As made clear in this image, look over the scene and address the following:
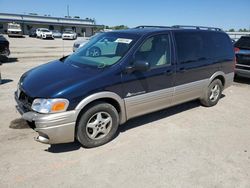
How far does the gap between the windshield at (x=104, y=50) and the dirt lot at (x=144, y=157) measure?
1.38 m

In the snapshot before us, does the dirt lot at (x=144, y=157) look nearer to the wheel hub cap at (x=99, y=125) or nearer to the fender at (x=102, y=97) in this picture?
the wheel hub cap at (x=99, y=125)

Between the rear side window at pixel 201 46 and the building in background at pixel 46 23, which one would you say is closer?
the rear side window at pixel 201 46

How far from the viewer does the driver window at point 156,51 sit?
4266 millimetres

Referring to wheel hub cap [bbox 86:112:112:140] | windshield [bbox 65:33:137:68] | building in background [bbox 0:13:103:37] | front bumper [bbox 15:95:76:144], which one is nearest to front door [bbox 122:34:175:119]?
windshield [bbox 65:33:137:68]

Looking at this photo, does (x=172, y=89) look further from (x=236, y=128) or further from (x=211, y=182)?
(x=211, y=182)

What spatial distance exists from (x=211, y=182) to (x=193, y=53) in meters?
2.84

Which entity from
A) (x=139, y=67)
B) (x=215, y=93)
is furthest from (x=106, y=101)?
(x=215, y=93)

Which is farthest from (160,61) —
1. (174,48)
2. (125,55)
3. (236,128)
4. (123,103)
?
(236,128)

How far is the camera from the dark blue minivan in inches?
134

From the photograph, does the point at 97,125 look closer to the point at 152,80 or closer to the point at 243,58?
the point at 152,80

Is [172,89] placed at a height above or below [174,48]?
below

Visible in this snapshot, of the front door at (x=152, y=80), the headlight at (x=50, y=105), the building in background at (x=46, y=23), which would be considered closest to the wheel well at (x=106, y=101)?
the front door at (x=152, y=80)

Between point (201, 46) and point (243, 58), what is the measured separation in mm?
3826

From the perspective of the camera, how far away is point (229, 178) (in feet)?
10.4
